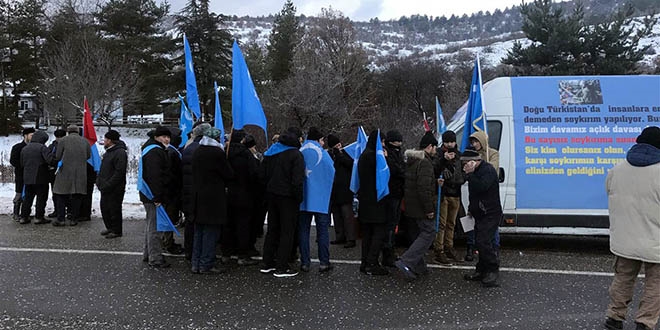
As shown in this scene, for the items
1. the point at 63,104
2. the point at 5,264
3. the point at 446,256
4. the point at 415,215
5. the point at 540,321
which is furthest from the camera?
the point at 63,104

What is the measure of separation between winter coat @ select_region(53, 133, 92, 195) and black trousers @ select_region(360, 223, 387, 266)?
595cm

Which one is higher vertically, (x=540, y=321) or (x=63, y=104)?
(x=63, y=104)

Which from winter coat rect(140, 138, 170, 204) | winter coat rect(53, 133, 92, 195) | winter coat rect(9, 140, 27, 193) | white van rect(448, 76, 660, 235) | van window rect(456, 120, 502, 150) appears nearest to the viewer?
winter coat rect(140, 138, 170, 204)

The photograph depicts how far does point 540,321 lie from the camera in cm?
514

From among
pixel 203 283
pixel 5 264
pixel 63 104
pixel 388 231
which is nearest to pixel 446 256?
pixel 388 231

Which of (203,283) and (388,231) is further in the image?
(388,231)

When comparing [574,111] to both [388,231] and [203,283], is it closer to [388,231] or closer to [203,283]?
[388,231]

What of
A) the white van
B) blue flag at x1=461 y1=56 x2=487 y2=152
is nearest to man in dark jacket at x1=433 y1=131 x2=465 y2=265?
blue flag at x1=461 y1=56 x2=487 y2=152

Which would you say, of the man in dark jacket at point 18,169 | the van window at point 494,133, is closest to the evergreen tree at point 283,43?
the man in dark jacket at point 18,169

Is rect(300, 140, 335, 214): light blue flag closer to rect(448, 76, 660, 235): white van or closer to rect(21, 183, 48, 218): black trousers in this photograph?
rect(448, 76, 660, 235): white van

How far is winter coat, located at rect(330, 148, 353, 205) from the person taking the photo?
8.51 metres

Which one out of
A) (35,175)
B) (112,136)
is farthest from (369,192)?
(35,175)

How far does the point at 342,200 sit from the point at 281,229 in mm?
1937

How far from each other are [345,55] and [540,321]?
131ft
